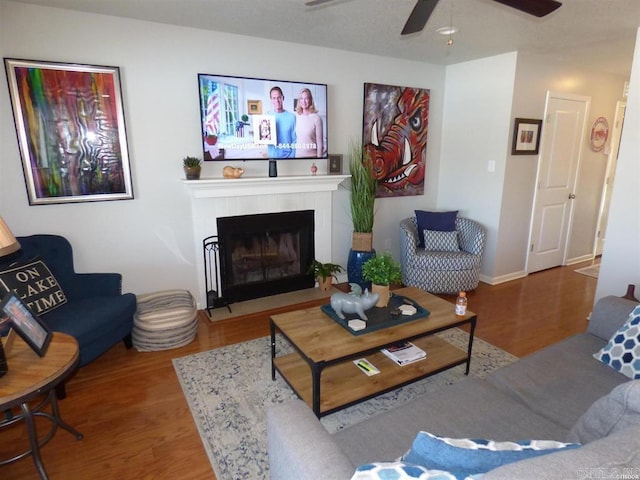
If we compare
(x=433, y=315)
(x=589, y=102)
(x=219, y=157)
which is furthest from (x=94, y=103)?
(x=589, y=102)

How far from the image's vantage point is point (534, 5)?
1.87m

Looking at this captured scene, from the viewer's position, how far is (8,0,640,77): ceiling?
102 inches

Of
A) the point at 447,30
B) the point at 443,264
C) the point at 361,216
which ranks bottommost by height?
the point at 443,264

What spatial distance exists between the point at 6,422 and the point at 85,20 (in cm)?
267

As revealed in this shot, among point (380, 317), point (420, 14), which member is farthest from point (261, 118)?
point (380, 317)

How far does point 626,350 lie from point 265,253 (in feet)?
9.40

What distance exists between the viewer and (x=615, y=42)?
3.43 m

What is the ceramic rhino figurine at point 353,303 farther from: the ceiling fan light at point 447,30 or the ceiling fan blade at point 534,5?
the ceiling fan light at point 447,30

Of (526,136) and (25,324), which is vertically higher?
(526,136)

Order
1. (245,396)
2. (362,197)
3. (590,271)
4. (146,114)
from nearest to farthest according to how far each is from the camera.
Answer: (245,396) → (146,114) → (362,197) → (590,271)

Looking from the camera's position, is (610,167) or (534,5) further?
(610,167)

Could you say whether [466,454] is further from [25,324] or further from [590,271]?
[590,271]

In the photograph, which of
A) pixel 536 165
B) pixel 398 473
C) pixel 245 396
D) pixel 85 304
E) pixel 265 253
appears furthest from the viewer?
pixel 536 165

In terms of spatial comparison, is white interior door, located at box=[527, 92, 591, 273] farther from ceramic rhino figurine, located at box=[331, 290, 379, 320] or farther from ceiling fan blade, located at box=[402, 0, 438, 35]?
ceramic rhino figurine, located at box=[331, 290, 379, 320]
